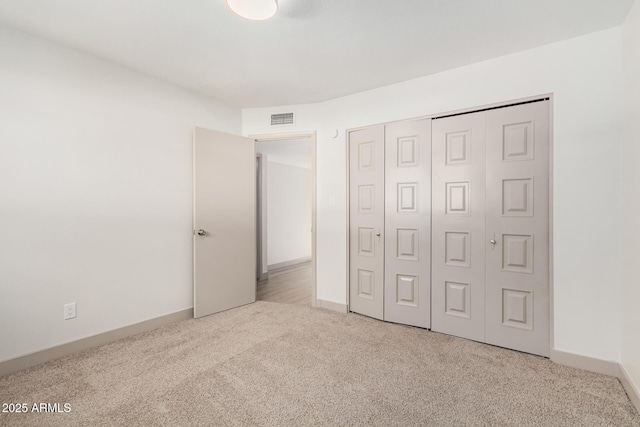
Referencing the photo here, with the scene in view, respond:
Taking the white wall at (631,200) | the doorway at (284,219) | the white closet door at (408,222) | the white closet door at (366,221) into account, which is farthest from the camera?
the doorway at (284,219)

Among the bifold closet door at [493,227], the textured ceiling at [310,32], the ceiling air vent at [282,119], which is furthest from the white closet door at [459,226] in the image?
the ceiling air vent at [282,119]

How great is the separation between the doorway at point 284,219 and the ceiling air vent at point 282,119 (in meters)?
0.17

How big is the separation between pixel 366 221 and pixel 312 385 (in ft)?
5.89

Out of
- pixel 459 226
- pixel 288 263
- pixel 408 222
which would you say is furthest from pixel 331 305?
pixel 288 263

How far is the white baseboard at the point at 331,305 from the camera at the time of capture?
138 inches

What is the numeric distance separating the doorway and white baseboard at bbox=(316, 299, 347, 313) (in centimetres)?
9

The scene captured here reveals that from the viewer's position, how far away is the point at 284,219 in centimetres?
688

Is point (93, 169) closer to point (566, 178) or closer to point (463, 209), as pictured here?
point (463, 209)

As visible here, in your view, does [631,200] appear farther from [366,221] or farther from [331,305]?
[331,305]

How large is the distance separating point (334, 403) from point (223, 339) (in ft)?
4.45

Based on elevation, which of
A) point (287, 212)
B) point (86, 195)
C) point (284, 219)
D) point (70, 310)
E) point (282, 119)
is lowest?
point (70, 310)

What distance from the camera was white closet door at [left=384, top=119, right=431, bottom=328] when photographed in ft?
9.68

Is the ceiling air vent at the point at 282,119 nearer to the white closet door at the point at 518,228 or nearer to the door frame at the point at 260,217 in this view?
the door frame at the point at 260,217

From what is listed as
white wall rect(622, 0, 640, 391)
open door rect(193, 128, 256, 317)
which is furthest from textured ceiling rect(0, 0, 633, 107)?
open door rect(193, 128, 256, 317)
